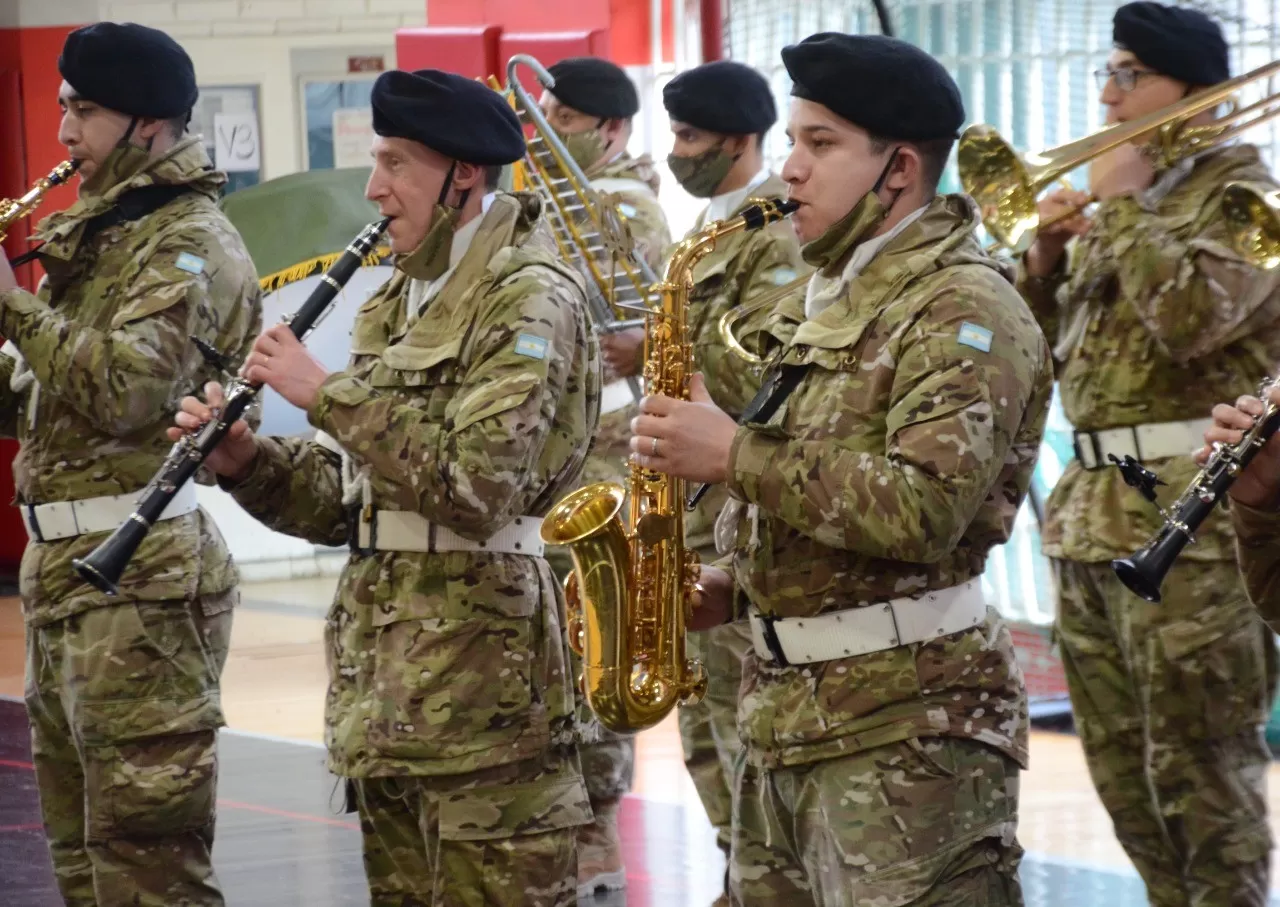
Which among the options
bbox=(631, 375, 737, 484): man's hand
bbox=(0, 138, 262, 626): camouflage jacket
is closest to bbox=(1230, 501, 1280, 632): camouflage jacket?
bbox=(631, 375, 737, 484): man's hand

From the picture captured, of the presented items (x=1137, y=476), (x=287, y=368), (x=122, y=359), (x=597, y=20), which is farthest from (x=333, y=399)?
(x=597, y=20)

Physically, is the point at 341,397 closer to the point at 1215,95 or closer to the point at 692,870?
the point at 1215,95

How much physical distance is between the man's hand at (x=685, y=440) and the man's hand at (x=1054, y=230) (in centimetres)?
161

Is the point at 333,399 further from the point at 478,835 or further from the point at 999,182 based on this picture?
the point at 999,182

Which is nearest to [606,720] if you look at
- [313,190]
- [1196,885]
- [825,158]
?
[825,158]

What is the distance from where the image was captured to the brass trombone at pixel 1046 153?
3.84m

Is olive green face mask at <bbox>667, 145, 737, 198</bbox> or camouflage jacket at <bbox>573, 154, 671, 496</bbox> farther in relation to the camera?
camouflage jacket at <bbox>573, 154, 671, 496</bbox>

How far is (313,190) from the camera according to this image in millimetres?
8406

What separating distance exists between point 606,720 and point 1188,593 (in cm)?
151

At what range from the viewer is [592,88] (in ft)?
18.3

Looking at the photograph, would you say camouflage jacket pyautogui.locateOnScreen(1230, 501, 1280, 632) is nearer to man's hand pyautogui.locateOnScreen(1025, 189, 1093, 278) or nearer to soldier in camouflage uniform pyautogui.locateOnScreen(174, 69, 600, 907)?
soldier in camouflage uniform pyautogui.locateOnScreen(174, 69, 600, 907)

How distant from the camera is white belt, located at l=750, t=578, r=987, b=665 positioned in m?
2.62

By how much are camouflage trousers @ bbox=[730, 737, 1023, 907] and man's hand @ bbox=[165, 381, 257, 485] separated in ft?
3.70

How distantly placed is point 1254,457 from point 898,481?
523 mm
